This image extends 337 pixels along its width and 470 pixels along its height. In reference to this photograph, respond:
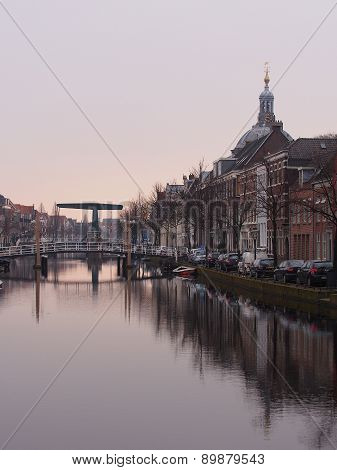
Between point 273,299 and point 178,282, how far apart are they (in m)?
24.4

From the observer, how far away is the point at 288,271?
52406mm

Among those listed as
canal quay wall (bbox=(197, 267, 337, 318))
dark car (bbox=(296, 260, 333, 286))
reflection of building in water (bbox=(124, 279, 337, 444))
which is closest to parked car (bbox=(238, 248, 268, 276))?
canal quay wall (bbox=(197, 267, 337, 318))

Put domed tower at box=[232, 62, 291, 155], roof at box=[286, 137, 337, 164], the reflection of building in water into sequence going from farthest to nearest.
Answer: domed tower at box=[232, 62, 291, 155] → roof at box=[286, 137, 337, 164] → the reflection of building in water

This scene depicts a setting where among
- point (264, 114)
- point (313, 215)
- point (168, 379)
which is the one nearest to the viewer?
point (168, 379)

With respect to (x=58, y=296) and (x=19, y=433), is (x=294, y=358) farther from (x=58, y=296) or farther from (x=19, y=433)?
(x=58, y=296)

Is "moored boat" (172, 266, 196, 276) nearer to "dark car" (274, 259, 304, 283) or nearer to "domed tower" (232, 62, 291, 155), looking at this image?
"dark car" (274, 259, 304, 283)

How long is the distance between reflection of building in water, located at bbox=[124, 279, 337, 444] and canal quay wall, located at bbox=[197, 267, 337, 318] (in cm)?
142

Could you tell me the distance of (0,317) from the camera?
41.0 m

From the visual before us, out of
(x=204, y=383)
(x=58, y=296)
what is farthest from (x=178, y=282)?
(x=204, y=383)

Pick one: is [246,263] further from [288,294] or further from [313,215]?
[288,294]

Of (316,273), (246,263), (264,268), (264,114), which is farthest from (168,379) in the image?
(264,114)

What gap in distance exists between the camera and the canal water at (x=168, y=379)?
16750 millimetres

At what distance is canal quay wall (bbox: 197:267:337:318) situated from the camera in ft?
131

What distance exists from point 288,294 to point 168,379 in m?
24.4
